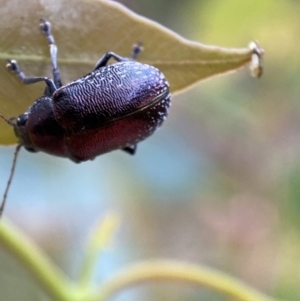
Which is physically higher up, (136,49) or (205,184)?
(205,184)

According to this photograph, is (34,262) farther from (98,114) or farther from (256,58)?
(256,58)

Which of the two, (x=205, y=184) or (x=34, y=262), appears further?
(x=205, y=184)

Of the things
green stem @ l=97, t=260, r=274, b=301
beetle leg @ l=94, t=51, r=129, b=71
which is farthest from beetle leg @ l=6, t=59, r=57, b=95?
green stem @ l=97, t=260, r=274, b=301

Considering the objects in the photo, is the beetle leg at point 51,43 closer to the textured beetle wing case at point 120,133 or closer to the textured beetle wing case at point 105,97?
the textured beetle wing case at point 105,97

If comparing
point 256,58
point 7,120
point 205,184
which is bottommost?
point 7,120

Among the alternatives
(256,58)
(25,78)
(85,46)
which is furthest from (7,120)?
(256,58)

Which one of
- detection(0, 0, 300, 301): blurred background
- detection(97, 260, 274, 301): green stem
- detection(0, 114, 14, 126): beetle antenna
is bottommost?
detection(97, 260, 274, 301): green stem

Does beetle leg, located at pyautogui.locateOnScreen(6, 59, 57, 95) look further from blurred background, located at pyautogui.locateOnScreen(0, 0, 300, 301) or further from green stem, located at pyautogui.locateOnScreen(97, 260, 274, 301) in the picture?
blurred background, located at pyautogui.locateOnScreen(0, 0, 300, 301)
